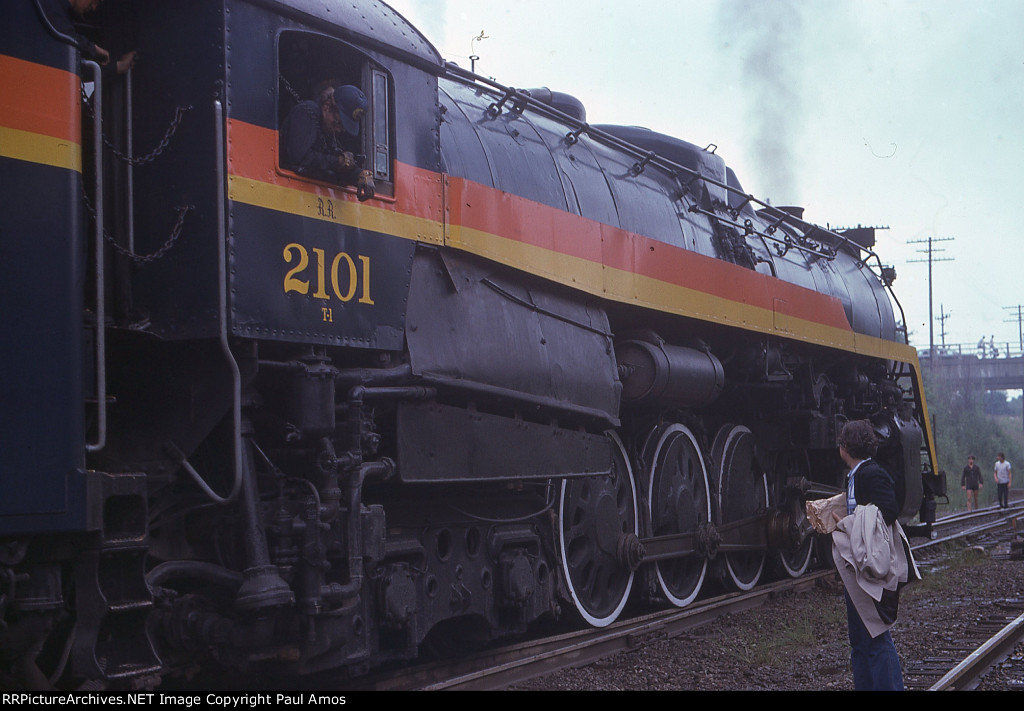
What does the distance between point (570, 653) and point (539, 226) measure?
2.77 m

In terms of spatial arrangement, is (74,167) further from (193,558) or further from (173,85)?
(193,558)

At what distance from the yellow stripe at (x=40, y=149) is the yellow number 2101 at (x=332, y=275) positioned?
40.8 inches

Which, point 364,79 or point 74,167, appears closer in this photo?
point 74,167

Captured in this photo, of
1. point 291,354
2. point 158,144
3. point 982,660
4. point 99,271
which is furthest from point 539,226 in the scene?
point 982,660

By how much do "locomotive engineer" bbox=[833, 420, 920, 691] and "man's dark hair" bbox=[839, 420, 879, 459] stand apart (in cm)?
6

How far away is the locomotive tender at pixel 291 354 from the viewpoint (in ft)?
12.7

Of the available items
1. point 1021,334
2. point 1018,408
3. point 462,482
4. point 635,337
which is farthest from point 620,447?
point 1018,408

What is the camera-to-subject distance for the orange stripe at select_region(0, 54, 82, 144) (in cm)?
377

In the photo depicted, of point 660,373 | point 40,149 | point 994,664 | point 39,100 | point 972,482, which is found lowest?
point 994,664

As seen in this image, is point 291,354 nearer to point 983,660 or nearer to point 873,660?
point 873,660

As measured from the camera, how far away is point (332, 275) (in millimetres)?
4949

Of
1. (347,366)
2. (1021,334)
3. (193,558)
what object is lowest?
(193,558)

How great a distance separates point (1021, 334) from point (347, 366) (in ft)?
256

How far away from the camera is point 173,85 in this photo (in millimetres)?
4574
